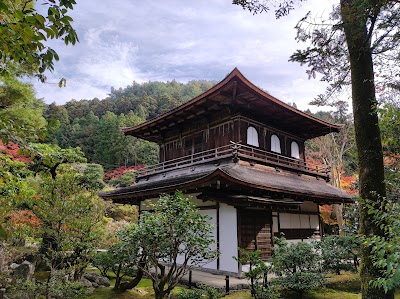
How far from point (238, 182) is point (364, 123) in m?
4.34

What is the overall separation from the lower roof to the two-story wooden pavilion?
0.04 meters

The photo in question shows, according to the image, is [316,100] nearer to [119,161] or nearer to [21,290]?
[21,290]

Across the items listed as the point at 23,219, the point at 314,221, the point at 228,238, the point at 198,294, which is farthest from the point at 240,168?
the point at 23,219

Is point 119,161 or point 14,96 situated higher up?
point 119,161

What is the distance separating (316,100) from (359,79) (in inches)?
74.5

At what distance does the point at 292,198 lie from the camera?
12477 mm

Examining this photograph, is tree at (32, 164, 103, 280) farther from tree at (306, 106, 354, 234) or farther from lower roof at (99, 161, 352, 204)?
tree at (306, 106, 354, 234)

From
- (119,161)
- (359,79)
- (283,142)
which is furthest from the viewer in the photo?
(119,161)

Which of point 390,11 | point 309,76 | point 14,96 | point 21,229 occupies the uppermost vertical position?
point 14,96

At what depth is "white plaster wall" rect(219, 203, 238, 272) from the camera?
33.2 feet

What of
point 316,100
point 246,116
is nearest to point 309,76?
point 316,100

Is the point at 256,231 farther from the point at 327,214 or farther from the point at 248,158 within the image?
the point at 327,214

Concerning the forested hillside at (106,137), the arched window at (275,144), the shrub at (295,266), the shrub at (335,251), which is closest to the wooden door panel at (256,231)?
the shrub at (335,251)

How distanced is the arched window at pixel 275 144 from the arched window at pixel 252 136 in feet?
4.26
